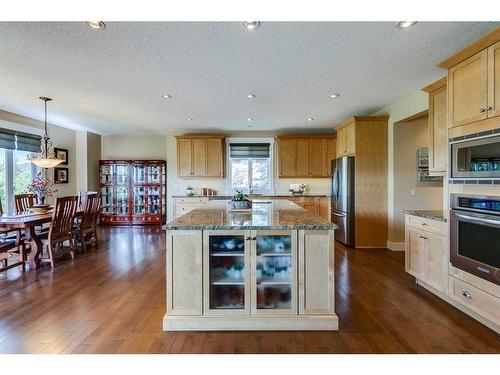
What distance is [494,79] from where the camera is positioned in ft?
7.07

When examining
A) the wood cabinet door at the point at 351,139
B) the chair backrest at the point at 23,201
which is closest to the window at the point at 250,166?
the wood cabinet door at the point at 351,139

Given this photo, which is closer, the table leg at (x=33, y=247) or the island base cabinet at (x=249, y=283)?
the island base cabinet at (x=249, y=283)

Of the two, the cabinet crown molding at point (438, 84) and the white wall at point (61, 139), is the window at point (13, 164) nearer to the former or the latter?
the white wall at point (61, 139)

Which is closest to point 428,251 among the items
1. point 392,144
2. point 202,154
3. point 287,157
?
point 392,144

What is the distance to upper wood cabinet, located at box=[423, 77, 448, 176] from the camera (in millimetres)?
3029

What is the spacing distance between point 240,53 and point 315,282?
2221mm

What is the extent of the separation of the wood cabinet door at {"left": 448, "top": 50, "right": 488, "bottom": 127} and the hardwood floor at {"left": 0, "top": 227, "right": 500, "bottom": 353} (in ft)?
5.80

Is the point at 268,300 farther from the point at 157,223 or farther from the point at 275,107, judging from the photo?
the point at 157,223

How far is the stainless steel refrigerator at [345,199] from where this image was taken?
5023mm

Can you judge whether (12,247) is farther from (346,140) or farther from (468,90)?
(346,140)

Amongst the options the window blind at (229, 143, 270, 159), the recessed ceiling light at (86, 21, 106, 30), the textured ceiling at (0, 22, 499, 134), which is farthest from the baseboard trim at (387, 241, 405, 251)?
the recessed ceiling light at (86, 21, 106, 30)

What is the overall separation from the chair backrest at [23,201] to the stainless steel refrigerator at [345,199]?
538cm
